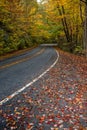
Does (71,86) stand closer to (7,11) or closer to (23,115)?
(23,115)

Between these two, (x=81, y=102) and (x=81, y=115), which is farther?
(x=81, y=102)

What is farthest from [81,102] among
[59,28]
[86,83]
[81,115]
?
[59,28]

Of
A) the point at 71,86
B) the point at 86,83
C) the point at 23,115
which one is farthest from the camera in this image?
the point at 86,83

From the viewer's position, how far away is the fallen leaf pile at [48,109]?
→ 5781 mm

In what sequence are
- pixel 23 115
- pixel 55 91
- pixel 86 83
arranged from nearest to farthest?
pixel 23 115, pixel 55 91, pixel 86 83

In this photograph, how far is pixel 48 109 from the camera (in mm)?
6922

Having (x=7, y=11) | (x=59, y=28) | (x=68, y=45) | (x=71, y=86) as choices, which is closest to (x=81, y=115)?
(x=71, y=86)

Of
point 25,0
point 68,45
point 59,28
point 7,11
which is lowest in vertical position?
point 68,45

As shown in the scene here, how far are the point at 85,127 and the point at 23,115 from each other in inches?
73.5

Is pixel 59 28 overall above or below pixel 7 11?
below

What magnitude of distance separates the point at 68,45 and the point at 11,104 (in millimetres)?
27678

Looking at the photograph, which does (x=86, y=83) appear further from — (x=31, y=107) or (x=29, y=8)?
(x=29, y=8)

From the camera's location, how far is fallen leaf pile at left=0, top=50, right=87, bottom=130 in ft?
19.0

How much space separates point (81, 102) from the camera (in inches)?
300
